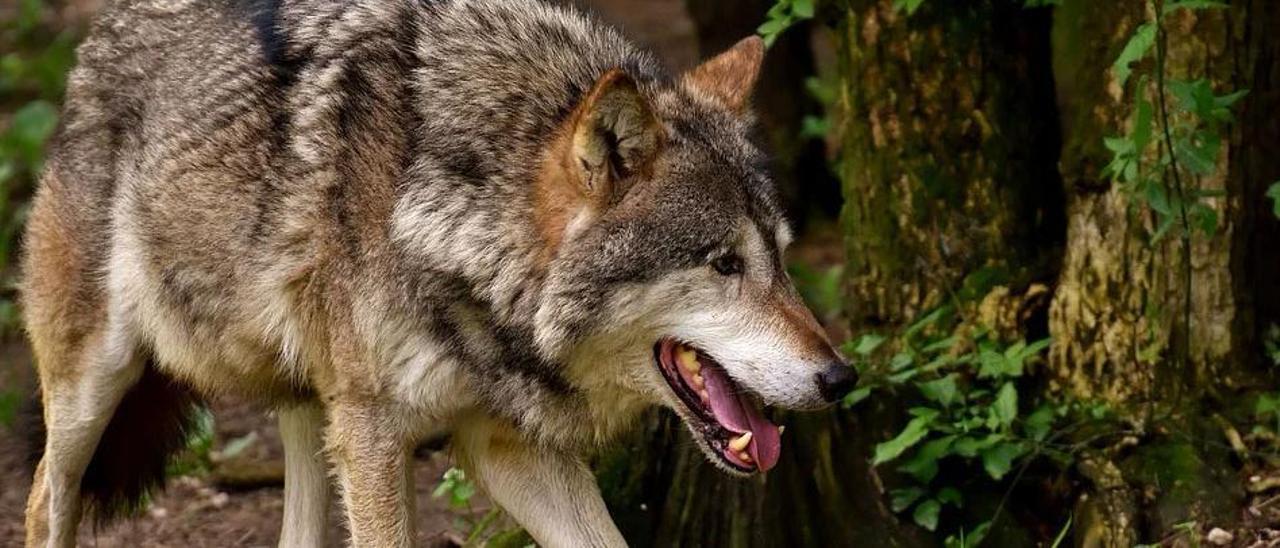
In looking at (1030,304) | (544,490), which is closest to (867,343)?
(1030,304)

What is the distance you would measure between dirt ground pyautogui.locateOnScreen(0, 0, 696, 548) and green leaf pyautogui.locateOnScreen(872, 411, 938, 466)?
1589 millimetres

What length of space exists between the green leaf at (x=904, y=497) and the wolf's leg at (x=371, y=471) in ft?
5.03

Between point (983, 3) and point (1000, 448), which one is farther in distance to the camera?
point (983, 3)

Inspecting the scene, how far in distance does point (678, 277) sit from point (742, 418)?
0.44 meters

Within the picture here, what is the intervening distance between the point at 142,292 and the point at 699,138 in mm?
1770

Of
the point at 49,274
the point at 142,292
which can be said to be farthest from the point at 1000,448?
the point at 49,274

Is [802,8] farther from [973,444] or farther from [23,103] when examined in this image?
[23,103]

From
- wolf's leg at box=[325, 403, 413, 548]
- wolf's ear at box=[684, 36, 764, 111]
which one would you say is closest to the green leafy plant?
wolf's leg at box=[325, 403, 413, 548]

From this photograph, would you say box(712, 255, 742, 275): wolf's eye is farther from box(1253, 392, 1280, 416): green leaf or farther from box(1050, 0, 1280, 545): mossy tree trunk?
box(1253, 392, 1280, 416): green leaf

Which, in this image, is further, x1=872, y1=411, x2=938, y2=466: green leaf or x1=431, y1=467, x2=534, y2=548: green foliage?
x1=431, y1=467, x2=534, y2=548: green foliage

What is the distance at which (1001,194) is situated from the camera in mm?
5648

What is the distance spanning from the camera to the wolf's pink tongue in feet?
14.3

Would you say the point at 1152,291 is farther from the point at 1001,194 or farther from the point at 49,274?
the point at 49,274

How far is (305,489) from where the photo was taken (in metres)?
5.60
